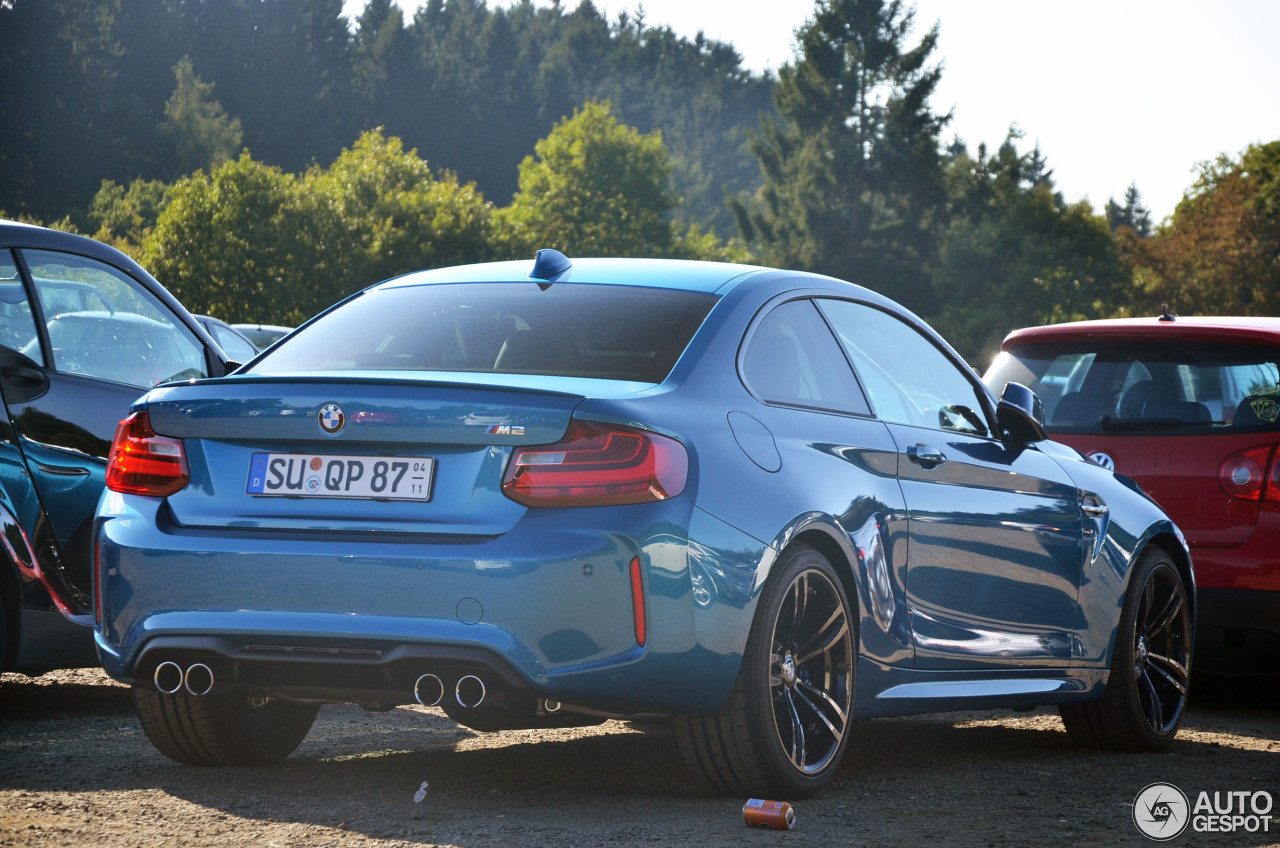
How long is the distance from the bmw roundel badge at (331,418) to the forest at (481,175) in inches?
1968

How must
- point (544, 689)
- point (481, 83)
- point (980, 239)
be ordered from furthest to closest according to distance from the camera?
point (481, 83) → point (980, 239) → point (544, 689)

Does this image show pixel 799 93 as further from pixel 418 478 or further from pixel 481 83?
pixel 418 478

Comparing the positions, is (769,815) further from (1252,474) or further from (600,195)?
(600,195)

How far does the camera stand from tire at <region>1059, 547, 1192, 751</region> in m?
6.63

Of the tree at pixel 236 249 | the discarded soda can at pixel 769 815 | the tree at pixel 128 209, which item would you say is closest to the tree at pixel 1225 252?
the tree at pixel 236 249

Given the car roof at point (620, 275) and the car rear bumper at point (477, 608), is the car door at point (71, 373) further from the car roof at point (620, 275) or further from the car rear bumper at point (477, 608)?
the car rear bumper at point (477, 608)

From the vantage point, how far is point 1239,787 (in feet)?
18.8

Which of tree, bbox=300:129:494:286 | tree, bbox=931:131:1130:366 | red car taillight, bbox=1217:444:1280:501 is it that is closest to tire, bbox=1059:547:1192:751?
red car taillight, bbox=1217:444:1280:501

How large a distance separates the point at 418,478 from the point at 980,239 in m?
75.3

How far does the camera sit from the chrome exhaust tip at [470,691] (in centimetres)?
428

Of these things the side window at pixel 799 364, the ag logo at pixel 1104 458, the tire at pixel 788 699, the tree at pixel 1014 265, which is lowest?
the tree at pixel 1014 265

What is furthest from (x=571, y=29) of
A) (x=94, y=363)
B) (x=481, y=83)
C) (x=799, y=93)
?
(x=94, y=363)

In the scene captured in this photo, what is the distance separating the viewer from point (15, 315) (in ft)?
21.1

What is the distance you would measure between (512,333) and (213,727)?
1.54m
